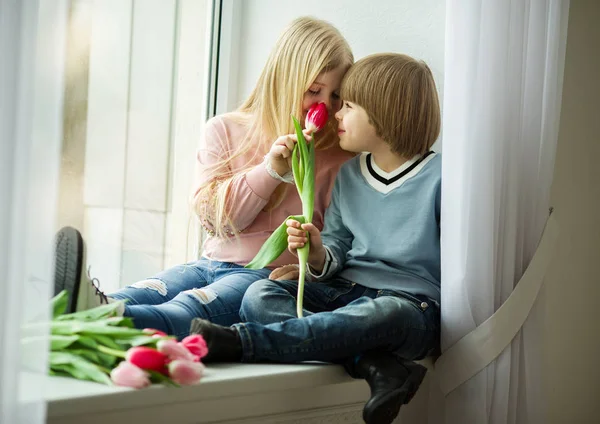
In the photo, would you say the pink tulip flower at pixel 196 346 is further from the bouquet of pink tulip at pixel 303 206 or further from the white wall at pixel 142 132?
the white wall at pixel 142 132

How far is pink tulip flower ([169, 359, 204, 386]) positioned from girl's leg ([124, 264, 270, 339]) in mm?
274

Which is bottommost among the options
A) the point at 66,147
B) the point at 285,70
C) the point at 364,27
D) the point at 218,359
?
the point at 218,359

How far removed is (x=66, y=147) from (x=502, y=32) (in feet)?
2.78

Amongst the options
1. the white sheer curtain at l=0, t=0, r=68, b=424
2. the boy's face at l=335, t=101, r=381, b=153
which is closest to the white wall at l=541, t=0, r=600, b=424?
the boy's face at l=335, t=101, r=381, b=153

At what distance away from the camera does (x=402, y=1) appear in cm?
184

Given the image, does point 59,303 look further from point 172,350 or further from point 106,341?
point 172,350

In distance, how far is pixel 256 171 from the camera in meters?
1.67

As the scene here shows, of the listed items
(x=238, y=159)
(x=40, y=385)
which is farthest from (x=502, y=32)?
(x=40, y=385)

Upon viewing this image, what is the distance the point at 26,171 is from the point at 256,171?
783mm

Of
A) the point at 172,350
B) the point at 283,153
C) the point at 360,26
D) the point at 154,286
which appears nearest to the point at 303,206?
the point at 283,153

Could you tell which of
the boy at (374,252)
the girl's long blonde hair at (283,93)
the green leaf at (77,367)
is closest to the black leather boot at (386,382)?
the boy at (374,252)

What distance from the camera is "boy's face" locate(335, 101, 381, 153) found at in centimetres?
163

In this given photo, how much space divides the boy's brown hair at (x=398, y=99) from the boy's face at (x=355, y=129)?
0.01 m

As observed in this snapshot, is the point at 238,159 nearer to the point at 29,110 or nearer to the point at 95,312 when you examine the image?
the point at 95,312
